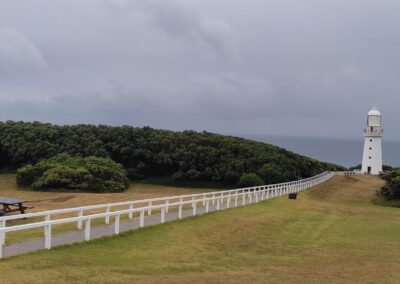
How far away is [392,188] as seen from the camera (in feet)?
151

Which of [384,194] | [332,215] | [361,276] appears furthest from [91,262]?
[384,194]

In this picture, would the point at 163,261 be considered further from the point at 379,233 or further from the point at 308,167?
the point at 308,167

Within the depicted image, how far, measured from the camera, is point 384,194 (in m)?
47.3

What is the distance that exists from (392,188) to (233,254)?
3147 cm

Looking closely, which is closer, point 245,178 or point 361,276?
point 361,276

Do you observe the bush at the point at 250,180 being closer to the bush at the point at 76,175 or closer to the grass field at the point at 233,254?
the bush at the point at 76,175

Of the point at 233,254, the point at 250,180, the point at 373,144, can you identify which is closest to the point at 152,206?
the point at 233,254

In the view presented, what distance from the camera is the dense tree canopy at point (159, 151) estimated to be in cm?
5700

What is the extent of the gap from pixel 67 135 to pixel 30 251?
165 ft

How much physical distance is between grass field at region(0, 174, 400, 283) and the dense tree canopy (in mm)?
27460

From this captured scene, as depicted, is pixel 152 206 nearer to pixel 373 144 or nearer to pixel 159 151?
pixel 159 151

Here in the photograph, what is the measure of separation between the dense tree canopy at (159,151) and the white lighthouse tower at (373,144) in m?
20.3

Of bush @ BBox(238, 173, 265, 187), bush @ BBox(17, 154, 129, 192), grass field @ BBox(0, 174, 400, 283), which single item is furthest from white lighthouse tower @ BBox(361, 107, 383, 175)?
grass field @ BBox(0, 174, 400, 283)

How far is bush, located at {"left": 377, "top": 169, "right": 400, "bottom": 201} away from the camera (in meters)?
45.3
